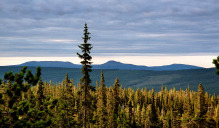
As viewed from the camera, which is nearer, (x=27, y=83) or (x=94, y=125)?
(x=27, y=83)

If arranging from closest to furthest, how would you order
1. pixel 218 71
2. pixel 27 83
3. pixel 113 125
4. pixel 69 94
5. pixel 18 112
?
pixel 218 71 → pixel 18 112 → pixel 27 83 → pixel 69 94 → pixel 113 125

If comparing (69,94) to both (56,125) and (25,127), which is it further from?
(25,127)

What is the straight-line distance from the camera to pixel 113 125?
72.9m

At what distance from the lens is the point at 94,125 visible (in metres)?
73.8

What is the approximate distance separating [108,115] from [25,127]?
57.9 m

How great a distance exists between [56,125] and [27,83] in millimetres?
35182

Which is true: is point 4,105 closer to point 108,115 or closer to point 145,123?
point 108,115

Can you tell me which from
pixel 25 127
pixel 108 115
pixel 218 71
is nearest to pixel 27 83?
pixel 25 127

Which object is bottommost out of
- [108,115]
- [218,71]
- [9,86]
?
[108,115]

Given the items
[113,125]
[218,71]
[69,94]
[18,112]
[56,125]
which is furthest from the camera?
[113,125]

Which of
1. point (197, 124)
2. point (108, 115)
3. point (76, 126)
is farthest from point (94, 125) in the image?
point (197, 124)

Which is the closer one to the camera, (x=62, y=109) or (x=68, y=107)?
(x=62, y=109)

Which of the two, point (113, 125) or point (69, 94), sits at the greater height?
point (69, 94)

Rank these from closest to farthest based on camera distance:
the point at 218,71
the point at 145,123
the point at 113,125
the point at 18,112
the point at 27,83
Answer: the point at 218,71 → the point at 18,112 → the point at 27,83 → the point at 113,125 → the point at 145,123
